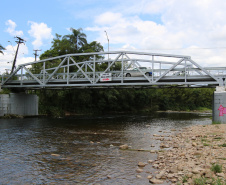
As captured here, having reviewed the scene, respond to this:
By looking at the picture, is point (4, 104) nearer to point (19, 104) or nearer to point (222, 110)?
point (19, 104)

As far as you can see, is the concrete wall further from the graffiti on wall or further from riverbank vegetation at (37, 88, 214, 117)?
the graffiti on wall

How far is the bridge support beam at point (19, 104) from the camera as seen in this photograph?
153 ft

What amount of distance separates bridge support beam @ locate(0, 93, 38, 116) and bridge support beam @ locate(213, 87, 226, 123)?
117 ft

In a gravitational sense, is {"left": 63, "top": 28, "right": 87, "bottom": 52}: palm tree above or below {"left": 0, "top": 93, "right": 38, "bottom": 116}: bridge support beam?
above

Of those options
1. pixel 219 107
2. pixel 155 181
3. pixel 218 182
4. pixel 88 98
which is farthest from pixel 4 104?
pixel 218 182

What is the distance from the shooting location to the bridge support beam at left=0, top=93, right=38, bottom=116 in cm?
4650

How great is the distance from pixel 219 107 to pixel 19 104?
1448 inches

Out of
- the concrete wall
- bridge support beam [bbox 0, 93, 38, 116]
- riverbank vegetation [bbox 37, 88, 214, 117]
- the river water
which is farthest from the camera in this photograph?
riverbank vegetation [bbox 37, 88, 214, 117]

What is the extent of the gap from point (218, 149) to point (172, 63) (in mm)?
24333

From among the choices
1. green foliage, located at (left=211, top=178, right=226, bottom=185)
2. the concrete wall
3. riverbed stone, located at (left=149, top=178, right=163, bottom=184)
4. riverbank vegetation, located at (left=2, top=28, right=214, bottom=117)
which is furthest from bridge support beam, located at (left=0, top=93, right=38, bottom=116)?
green foliage, located at (left=211, top=178, right=226, bottom=185)

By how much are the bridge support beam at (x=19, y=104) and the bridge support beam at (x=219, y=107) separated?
35.6m

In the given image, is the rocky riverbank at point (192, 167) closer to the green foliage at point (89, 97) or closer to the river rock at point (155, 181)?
the river rock at point (155, 181)

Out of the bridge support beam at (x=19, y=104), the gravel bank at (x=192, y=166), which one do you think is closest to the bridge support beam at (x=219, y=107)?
the gravel bank at (x=192, y=166)

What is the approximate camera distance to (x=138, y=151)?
15562 mm
